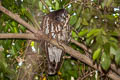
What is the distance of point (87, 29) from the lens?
2182 millimetres

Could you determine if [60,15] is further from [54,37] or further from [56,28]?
[54,37]

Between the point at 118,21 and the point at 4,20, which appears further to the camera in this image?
the point at 4,20

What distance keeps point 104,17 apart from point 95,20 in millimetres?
167

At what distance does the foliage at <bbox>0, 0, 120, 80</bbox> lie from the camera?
188cm

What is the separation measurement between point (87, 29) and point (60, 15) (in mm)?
877

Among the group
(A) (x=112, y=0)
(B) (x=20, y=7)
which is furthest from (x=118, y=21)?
(B) (x=20, y=7)

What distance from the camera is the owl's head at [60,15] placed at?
118 inches

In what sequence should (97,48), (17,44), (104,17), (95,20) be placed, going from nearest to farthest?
1. (97,48)
2. (104,17)
3. (95,20)
4. (17,44)

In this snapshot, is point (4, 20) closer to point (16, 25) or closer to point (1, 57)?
point (16, 25)

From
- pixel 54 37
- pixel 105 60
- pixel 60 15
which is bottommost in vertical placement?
pixel 54 37

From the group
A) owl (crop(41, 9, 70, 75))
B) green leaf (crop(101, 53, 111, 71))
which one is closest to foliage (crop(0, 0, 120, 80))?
green leaf (crop(101, 53, 111, 71))

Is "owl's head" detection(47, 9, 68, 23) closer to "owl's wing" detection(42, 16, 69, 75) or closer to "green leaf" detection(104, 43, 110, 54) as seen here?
"owl's wing" detection(42, 16, 69, 75)

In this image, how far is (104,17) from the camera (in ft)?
6.91

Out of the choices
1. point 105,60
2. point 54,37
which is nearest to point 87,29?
point 105,60
